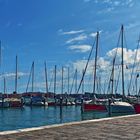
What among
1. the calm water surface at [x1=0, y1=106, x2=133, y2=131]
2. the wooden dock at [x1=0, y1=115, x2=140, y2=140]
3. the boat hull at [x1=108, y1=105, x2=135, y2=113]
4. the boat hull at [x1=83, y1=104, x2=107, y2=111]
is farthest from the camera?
the boat hull at [x1=83, y1=104, x2=107, y2=111]

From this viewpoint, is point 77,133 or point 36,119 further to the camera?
point 36,119

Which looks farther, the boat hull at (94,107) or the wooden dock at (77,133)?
the boat hull at (94,107)

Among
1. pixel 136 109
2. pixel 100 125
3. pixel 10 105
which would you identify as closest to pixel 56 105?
pixel 10 105

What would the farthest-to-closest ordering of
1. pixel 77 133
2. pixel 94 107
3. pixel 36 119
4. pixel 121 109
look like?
pixel 94 107, pixel 36 119, pixel 121 109, pixel 77 133

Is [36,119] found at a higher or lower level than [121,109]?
lower

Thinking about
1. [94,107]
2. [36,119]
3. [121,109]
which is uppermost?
[94,107]

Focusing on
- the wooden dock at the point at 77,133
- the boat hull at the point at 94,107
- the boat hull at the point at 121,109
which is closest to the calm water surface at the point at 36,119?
the boat hull at the point at 94,107

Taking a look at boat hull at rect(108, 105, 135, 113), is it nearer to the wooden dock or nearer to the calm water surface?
the calm water surface

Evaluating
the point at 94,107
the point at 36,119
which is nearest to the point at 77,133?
the point at 94,107

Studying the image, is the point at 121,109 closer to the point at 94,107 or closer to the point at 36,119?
the point at 94,107

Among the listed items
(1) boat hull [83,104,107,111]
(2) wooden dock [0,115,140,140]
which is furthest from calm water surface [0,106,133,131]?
Result: (2) wooden dock [0,115,140,140]

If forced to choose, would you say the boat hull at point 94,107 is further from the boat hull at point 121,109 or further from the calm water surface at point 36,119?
Result: the boat hull at point 121,109

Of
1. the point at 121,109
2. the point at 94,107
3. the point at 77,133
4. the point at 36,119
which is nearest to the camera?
the point at 77,133

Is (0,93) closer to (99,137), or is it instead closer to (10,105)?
(10,105)
